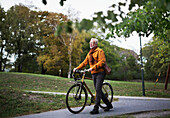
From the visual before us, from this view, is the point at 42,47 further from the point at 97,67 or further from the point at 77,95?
the point at 97,67

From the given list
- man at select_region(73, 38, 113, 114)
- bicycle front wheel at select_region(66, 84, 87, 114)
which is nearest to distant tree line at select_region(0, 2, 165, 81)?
bicycle front wheel at select_region(66, 84, 87, 114)

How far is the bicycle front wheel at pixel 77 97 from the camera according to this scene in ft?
18.0

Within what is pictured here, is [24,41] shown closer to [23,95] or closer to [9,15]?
[9,15]

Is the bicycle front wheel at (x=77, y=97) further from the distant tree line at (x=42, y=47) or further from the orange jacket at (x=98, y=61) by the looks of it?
the distant tree line at (x=42, y=47)

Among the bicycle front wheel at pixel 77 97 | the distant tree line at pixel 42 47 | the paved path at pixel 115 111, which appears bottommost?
the paved path at pixel 115 111

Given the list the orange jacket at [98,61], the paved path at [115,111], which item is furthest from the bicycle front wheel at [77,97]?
the orange jacket at [98,61]

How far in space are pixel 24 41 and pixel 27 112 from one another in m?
29.6

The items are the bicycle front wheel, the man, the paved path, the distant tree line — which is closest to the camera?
the paved path

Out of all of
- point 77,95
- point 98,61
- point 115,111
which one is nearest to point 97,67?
point 98,61

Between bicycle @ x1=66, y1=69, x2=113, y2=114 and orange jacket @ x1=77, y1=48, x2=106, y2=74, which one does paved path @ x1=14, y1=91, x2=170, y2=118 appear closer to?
bicycle @ x1=66, y1=69, x2=113, y2=114

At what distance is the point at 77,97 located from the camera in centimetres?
561

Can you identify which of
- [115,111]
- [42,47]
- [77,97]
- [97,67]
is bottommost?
[115,111]

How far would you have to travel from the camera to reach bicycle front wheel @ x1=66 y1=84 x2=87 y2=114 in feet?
18.0

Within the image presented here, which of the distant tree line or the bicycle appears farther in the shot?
the distant tree line
